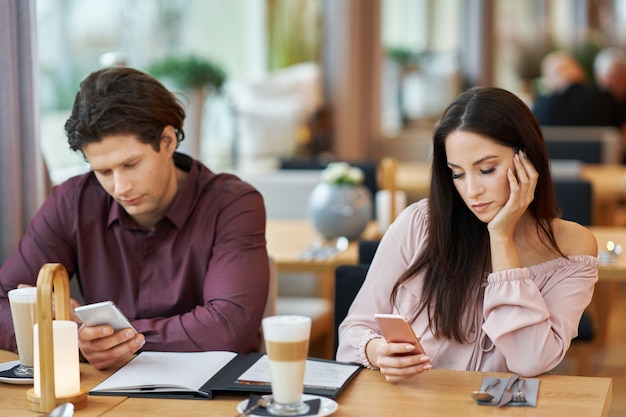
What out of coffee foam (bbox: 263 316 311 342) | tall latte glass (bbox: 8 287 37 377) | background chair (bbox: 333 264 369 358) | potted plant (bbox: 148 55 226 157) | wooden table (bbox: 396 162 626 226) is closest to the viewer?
coffee foam (bbox: 263 316 311 342)

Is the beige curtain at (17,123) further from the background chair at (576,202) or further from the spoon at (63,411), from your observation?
the background chair at (576,202)

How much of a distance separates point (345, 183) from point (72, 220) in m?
1.43

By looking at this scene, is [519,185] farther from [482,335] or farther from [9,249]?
[9,249]

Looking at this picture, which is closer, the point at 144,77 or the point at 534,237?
the point at 534,237

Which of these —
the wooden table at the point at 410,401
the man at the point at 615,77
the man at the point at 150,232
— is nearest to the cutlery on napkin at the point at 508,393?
the wooden table at the point at 410,401

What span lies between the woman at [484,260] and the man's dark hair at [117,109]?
58cm

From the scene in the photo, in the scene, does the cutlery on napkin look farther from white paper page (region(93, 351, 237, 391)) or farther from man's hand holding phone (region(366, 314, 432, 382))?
white paper page (region(93, 351, 237, 391))

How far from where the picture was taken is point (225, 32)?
246 inches

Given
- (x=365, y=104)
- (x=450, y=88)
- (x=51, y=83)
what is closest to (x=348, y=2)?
(x=365, y=104)

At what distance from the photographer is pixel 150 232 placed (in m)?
2.44

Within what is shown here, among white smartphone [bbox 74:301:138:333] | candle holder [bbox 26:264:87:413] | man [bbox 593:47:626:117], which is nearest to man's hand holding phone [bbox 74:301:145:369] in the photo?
white smartphone [bbox 74:301:138:333]

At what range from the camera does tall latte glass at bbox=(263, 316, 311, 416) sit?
1596mm

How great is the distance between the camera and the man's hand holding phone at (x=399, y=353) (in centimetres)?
185

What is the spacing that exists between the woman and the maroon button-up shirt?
0.29m
